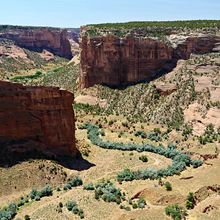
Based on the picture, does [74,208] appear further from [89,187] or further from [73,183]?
[73,183]

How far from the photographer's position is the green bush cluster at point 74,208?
3925 cm

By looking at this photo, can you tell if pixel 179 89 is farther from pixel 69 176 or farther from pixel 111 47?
pixel 69 176

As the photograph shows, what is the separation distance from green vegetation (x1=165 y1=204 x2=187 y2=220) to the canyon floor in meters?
0.51

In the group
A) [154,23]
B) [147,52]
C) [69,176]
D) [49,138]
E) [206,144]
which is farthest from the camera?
[154,23]

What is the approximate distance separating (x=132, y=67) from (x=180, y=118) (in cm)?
1793

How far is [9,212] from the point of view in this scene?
39.7 m

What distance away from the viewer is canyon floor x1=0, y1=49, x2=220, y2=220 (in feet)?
133

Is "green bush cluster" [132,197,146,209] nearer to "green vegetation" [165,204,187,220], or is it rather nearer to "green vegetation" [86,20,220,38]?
"green vegetation" [165,204,187,220]

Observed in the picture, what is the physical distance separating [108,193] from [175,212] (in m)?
7.27

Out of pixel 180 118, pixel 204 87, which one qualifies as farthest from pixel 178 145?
pixel 204 87

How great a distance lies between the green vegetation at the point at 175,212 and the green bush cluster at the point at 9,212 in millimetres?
12306

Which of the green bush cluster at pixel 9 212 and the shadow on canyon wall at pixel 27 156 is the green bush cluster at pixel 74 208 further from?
the shadow on canyon wall at pixel 27 156

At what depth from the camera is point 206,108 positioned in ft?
224

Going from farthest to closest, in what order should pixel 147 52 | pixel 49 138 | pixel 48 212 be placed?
pixel 147 52
pixel 49 138
pixel 48 212
